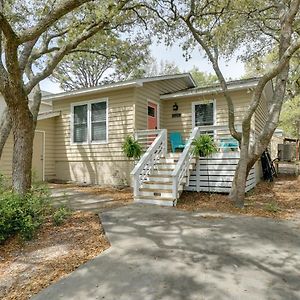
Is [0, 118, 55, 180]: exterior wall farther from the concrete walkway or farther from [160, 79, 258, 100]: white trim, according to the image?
the concrete walkway

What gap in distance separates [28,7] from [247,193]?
992 centimetres

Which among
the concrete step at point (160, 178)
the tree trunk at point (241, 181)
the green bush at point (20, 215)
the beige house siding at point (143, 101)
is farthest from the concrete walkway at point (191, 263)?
the beige house siding at point (143, 101)

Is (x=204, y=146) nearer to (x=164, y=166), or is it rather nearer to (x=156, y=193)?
(x=164, y=166)

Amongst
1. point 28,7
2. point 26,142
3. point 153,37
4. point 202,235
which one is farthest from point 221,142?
point 28,7

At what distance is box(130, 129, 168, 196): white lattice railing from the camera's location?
291 inches

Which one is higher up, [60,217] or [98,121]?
[98,121]

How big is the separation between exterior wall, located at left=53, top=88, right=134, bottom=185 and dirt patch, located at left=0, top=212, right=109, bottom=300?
17.6ft

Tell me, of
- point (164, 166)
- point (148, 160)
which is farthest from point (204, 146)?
point (148, 160)

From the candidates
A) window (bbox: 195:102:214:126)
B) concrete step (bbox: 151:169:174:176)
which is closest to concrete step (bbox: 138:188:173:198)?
concrete step (bbox: 151:169:174:176)

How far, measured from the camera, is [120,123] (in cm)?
1065

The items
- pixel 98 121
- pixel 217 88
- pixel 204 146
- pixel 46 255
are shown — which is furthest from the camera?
pixel 98 121

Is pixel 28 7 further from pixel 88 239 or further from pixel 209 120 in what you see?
pixel 88 239

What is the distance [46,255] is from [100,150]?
7.23m

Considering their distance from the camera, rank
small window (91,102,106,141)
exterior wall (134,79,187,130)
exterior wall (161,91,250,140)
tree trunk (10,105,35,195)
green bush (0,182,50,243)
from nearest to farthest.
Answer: green bush (0,182,50,243) → tree trunk (10,105,35,195) → exterior wall (161,91,250,140) → exterior wall (134,79,187,130) → small window (91,102,106,141)
